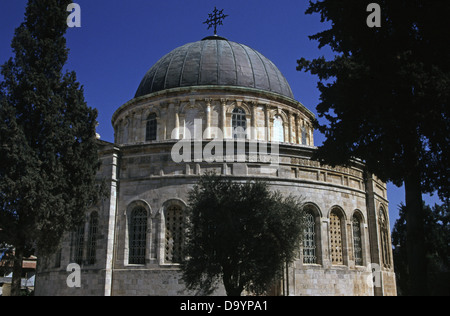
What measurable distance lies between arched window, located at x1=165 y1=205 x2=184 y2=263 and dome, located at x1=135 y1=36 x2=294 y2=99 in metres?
9.40

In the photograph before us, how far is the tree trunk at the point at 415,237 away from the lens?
A: 13.0 meters

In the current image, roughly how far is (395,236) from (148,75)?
23.1 metres

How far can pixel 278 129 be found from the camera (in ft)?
90.2

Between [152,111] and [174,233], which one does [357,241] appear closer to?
[174,233]

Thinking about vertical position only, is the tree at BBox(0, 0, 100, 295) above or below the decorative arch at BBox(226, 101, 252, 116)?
below

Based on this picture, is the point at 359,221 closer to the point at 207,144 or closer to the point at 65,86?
the point at 207,144

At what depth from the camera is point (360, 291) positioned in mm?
22094

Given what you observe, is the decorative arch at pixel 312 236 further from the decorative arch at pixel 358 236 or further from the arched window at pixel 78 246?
the arched window at pixel 78 246

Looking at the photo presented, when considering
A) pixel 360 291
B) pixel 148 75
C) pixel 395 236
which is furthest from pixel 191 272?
pixel 395 236

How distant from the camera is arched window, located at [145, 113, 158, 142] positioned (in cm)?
2692

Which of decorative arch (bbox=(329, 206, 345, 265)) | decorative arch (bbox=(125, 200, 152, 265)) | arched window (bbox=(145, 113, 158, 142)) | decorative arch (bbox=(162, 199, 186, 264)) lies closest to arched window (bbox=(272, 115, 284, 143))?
decorative arch (bbox=(329, 206, 345, 265))

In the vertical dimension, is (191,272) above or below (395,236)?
below

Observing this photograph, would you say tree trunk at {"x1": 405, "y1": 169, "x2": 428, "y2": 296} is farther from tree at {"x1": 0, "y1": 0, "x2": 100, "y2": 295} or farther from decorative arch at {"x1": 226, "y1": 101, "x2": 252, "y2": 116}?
decorative arch at {"x1": 226, "y1": 101, "x2": 252, "y2": 116}

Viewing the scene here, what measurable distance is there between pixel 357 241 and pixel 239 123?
946cm
